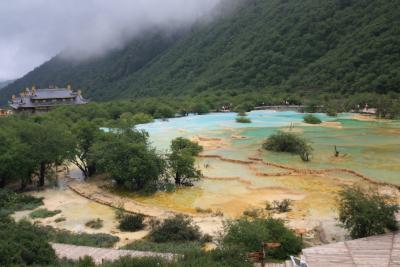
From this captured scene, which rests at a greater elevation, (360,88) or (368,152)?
(360,88)

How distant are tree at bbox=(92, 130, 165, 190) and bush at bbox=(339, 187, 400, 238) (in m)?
11.4

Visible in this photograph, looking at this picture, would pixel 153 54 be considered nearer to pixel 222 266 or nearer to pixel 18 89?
pixel 18 89

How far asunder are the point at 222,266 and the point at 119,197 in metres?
13.1

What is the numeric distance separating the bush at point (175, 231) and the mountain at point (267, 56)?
65.8m

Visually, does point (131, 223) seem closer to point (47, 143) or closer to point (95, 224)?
point (95, 224)

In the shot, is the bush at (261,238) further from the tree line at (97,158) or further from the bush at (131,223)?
the tree line at (97,158)

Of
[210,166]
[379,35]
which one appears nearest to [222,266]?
[210,166]

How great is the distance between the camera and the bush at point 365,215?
12.9 metres

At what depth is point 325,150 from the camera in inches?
1323

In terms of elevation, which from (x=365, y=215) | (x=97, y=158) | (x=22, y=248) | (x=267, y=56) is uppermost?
(x=267, y=56)

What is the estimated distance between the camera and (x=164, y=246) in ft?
45.1

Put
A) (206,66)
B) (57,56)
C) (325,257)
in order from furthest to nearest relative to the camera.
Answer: (57,56) < (206,66) < (325,257)

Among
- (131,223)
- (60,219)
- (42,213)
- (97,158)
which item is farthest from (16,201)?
(131,223)

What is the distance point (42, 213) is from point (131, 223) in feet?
15.7
